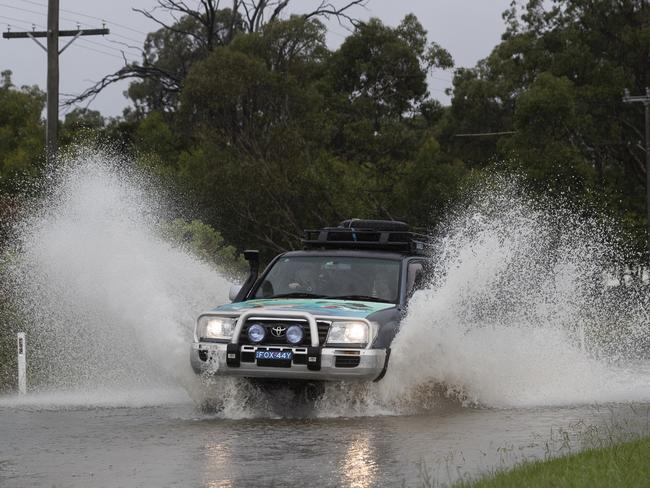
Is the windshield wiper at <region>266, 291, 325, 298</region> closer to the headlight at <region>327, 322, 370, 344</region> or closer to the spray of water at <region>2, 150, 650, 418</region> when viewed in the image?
the spray of water at <region>2, 150, 650, 418</region>

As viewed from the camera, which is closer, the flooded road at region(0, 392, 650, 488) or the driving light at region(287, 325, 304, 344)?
the flooded road at region(0, 392, 650, 488)

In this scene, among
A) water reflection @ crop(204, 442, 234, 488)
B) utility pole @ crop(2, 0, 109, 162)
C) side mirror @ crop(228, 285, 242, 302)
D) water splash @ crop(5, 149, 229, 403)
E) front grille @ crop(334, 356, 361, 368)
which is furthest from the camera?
utility pole @ crop(2, 0, 109, 162)

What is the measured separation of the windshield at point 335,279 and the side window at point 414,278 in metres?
0.15

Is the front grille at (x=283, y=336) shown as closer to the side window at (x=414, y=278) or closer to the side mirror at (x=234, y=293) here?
the side window at (x=414, y=278)

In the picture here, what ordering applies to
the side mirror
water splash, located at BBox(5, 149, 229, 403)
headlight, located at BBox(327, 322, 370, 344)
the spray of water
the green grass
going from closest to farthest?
the green grass, headlight, located at BBox(327, 322, 370, 344), the spray of water, the side mirror, water splash, located at BBox(5, 149, 229, 403)

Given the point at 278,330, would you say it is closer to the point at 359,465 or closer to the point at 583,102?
the point at 359,465

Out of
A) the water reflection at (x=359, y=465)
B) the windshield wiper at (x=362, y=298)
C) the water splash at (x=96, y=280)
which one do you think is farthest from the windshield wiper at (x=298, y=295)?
the water reflection at (x=359, y=465)

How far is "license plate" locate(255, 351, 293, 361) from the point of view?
13297 millimetres

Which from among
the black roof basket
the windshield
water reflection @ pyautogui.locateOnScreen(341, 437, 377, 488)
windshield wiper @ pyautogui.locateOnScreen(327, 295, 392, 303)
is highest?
the black roof basket

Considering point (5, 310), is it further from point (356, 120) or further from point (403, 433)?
point (356, 120)

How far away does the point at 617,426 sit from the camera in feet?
40.5

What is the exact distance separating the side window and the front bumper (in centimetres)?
156

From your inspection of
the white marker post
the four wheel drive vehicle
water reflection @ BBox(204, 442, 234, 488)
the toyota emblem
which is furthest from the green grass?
the white marker post

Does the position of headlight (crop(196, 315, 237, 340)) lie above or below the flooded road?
above
